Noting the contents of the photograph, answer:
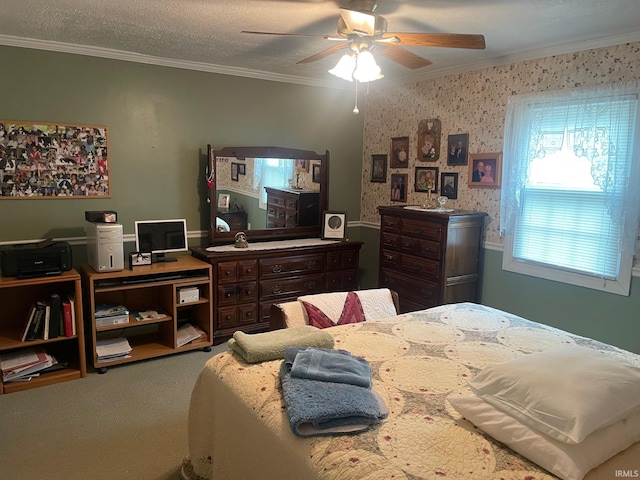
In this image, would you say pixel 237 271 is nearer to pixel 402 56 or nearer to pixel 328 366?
pixel 402 56

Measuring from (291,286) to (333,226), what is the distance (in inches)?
31.4

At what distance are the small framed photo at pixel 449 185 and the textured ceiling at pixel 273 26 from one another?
932 millimetres

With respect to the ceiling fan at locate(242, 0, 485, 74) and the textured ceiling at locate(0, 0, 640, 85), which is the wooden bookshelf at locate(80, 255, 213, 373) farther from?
the ceiling fan at locate(242, 0, 485, 74)

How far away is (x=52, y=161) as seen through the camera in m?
3.48

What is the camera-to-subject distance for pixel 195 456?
2.04m

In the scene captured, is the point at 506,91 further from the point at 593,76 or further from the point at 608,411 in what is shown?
the point at 608,411

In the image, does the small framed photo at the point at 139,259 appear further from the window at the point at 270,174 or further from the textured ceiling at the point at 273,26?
the textured ceiling at the point at 273,26

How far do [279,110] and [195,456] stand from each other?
10.8 feet

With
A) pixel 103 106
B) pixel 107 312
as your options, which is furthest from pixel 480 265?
pixel 103 106

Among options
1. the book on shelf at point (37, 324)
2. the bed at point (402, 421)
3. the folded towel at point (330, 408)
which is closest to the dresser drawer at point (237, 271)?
the book on shelf at point (37, 324)

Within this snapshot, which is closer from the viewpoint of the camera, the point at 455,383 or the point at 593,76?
the point at 455,383

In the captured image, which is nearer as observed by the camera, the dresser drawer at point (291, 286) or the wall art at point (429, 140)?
the dresser drawer at point (291, 286)

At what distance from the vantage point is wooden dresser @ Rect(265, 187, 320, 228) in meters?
4.39

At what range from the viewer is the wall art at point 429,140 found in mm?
4227
